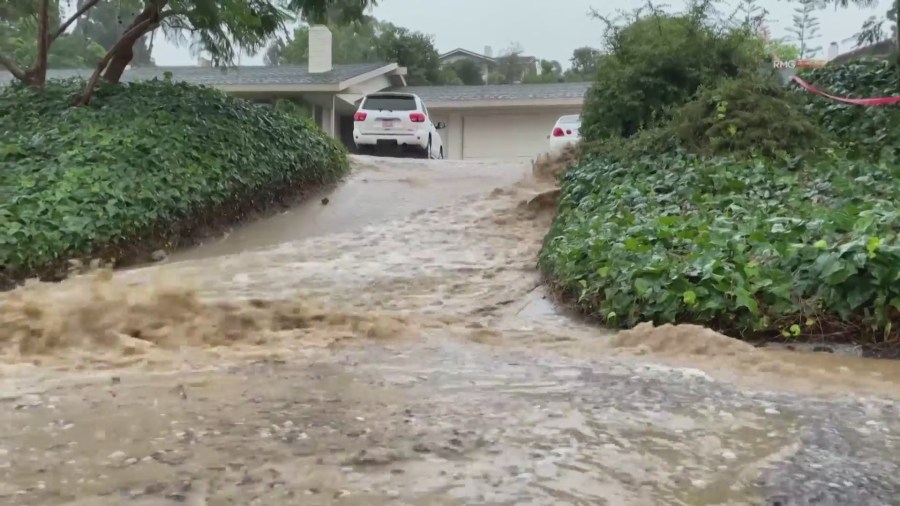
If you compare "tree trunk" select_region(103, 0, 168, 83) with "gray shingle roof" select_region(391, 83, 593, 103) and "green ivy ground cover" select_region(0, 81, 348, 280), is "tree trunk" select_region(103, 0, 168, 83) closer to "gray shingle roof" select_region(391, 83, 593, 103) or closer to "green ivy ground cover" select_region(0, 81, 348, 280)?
"green ivy ground cover" select_region(0, 81, 348, 280)

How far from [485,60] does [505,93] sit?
16.4 meters

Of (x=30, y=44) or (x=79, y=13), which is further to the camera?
(x=30, y=44)

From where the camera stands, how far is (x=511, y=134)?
2608cm

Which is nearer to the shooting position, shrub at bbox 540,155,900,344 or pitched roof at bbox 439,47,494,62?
shrub at bbox 540,155,900,344

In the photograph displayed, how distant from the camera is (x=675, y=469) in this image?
339 centimetres

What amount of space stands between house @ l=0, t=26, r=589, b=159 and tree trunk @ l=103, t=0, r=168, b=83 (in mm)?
9601

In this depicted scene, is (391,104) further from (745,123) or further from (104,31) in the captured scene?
(104,31)

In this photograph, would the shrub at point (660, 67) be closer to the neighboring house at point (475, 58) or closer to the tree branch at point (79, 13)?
the tree branch at point (79, 13)

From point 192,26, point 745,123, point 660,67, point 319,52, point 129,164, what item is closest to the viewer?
point 745,123

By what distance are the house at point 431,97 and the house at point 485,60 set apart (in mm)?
12585

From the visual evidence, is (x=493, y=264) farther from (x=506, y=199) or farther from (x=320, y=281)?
(x=506, y=199)

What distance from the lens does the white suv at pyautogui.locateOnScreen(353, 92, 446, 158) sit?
19.5 meters

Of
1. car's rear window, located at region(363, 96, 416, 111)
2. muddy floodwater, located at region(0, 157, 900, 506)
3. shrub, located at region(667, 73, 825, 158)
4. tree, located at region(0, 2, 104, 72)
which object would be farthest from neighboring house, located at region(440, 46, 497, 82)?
muddy floodwater, located at region(0, 157, 900, 506)

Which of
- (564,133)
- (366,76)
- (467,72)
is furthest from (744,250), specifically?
(467,72)
